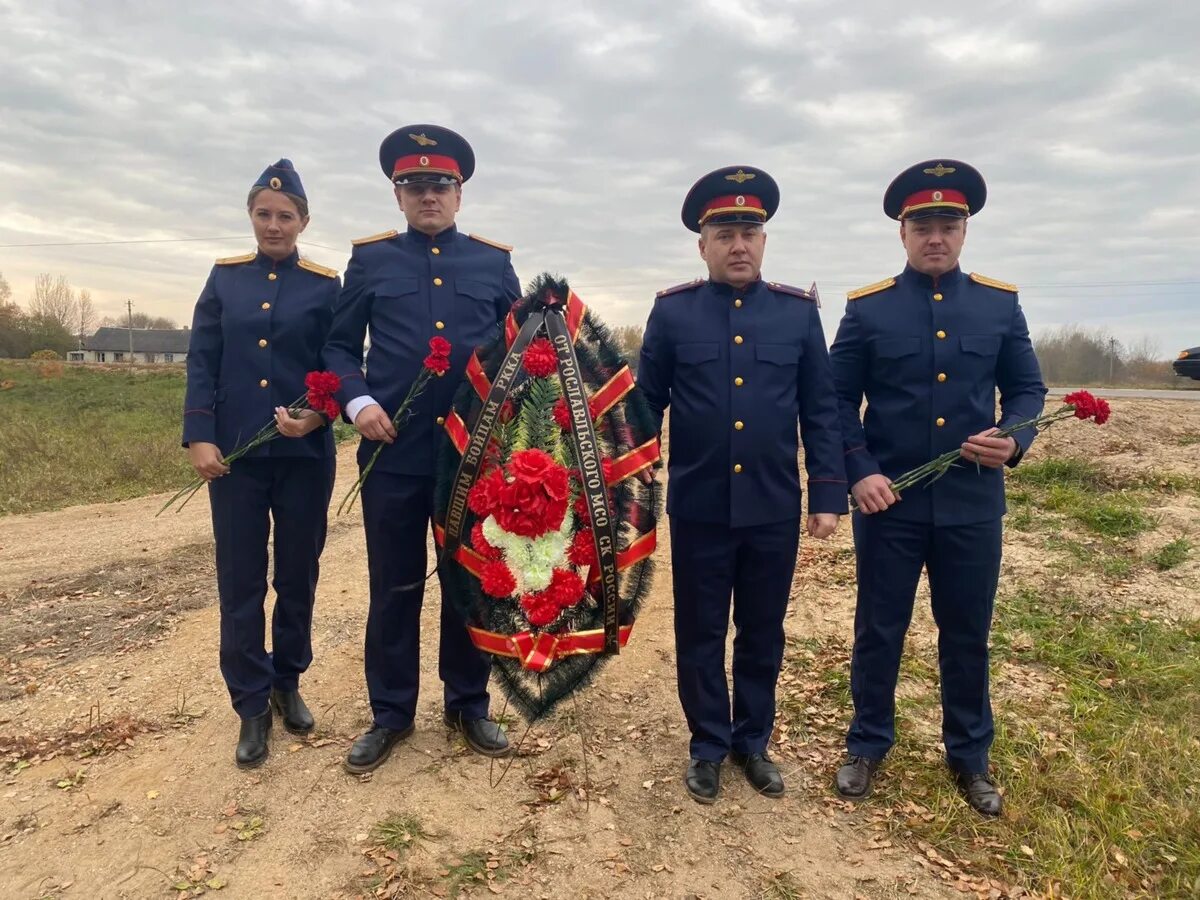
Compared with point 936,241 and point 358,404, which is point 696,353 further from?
point 358,404

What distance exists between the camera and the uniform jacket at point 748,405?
3.12 metres

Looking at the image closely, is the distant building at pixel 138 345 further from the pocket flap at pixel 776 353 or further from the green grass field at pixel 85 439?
the pocket flap at pixel 776 353

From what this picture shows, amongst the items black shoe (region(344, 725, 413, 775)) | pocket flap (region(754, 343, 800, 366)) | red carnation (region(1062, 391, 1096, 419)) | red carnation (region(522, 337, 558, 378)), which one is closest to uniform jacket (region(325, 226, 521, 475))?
red carnation (region(522, 337, 558, 378))

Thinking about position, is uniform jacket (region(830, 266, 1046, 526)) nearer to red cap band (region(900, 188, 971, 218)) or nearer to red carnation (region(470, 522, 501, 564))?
red cap band (region(900, 188, 971, 218))

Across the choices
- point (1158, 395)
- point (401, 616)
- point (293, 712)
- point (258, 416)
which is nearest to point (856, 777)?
point (401, 616)

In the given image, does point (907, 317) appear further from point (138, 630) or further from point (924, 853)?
point (138, 630)

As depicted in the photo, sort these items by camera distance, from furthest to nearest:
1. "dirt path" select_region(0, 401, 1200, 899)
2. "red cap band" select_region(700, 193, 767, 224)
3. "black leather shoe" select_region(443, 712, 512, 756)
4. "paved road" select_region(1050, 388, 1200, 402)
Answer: "paved road" select_region(1050, 388, 1200, 402)
"black leather shoe" select_region(443, 712, 512, 756)
"red cap band" select_region(700, 193, 767, 224)
"dirt path" select_region(0, 401, 1200, 899)

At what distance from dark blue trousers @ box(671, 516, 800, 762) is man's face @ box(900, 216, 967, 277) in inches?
47.2

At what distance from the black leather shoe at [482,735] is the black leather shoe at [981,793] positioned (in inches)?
78.1

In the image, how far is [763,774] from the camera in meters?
3.34

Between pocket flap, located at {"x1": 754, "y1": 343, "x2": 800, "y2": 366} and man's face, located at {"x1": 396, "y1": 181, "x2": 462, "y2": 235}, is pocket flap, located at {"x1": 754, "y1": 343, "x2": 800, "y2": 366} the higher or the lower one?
the lower one

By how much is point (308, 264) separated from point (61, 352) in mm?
50450

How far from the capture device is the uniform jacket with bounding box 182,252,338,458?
3424 mm

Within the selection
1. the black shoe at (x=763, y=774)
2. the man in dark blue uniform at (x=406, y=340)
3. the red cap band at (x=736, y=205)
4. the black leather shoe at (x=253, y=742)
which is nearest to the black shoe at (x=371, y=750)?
the man in dark blue uniform at (x=406, y=340)
